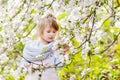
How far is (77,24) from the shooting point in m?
1.82

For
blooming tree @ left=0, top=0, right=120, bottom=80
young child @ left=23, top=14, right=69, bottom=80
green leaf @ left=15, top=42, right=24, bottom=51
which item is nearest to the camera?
blooming tree @ left=0, top=0, right=120, bottom=80

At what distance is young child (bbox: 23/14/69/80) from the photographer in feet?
7.41

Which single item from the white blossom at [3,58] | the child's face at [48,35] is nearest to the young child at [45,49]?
the child's face at [48,35]

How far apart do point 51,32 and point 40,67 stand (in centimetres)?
25

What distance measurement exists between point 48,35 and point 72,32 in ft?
1.67

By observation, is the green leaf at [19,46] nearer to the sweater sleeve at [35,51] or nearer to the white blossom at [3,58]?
the white blossom at [3,58]

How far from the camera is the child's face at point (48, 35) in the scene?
233 centimetres

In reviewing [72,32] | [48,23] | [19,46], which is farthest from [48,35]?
[72,32]

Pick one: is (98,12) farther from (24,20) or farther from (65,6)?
(24,20)

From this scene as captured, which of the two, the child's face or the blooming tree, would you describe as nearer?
the blooming tree

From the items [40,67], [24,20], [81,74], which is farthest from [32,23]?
[81,74]

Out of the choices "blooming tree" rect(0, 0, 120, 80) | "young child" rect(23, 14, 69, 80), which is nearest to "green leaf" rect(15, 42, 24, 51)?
"blooming tree" rect(0, 0, 120, 80)

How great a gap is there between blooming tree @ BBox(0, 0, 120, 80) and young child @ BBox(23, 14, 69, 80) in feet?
0.16

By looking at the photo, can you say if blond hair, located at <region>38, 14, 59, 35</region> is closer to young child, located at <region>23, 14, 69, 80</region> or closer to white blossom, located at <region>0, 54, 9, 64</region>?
young child, located at <region>23, 14, 69, 80</region>
